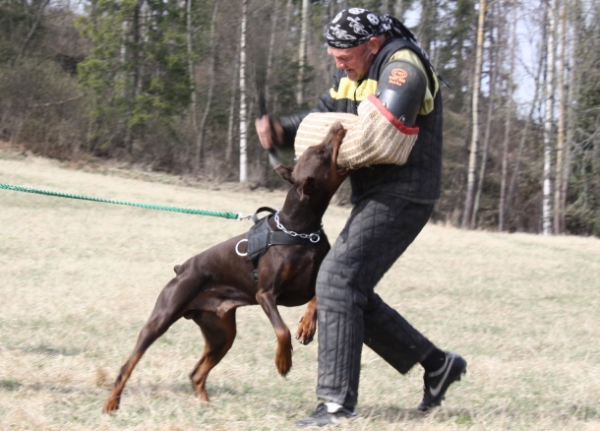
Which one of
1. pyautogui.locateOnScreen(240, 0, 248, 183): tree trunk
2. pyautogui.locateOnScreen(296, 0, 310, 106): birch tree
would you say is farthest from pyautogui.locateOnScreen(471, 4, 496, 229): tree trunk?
pyautogui.locateOnScreen(240, 0, 248, 183): tree trunk

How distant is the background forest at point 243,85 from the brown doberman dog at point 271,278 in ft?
66.2

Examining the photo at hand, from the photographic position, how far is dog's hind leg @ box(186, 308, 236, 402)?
180 inches

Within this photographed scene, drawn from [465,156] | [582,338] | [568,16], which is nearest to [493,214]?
[465,156]

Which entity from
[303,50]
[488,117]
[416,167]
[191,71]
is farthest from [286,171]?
→ [488,117]

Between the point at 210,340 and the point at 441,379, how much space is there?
50.3 inches

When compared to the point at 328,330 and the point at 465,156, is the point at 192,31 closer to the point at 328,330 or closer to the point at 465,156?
the point at 465,156

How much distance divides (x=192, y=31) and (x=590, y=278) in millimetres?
21988

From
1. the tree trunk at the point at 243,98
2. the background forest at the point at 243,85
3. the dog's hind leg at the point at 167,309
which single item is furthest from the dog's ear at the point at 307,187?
the tree trunk at the point at 243,98

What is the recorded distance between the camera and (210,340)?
4672 millimetres

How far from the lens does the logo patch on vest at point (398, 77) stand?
11.6ft

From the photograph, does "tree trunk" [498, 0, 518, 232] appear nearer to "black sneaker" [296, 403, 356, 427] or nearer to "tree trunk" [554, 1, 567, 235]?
"tree trunk" [554, 1, 567, 235]

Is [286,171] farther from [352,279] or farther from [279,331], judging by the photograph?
[279,331]

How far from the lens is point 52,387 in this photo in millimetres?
4598

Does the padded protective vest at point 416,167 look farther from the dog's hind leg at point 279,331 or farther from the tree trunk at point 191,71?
the tree trunk at point 191,71
